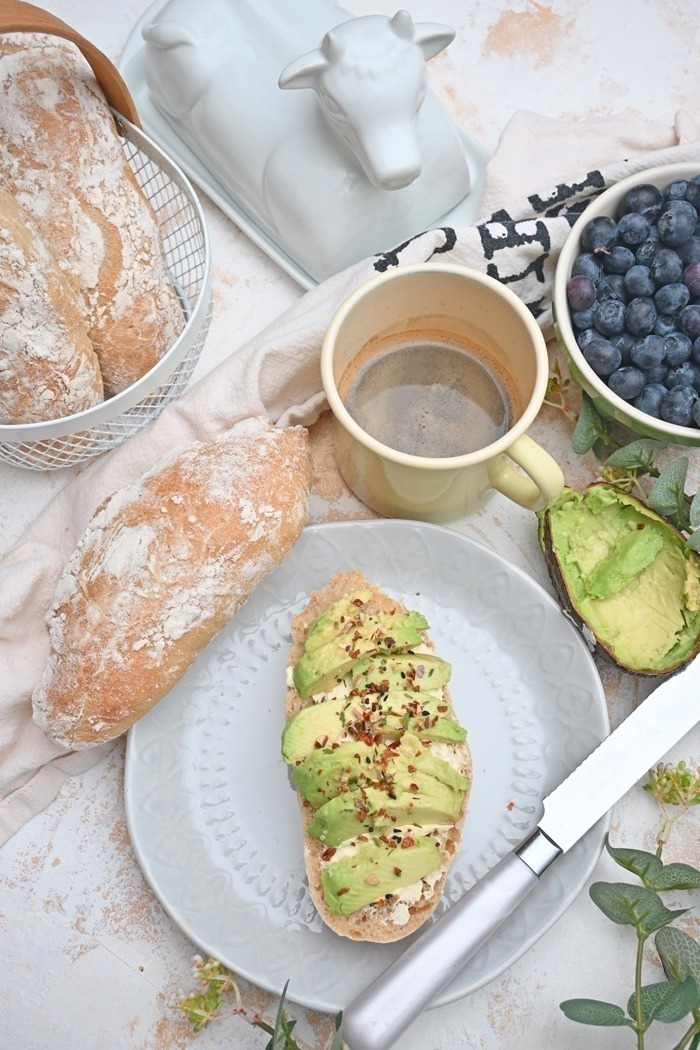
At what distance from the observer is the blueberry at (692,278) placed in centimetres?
122

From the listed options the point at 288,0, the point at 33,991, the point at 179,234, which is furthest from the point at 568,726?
the point at 288,0

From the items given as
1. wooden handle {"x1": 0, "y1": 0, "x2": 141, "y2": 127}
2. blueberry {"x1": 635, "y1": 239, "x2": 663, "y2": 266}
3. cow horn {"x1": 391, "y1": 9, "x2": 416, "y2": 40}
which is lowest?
blueberry {"x1": 635, "y1": 239, "x2": 663, "y2": 266}

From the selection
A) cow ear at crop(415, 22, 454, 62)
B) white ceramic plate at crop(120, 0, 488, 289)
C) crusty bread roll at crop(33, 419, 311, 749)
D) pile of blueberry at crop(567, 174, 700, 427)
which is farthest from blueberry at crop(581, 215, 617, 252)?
crusty bread roll at crop(33, 419, 311, 749)

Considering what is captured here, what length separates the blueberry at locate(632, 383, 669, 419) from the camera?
1236 millimetres

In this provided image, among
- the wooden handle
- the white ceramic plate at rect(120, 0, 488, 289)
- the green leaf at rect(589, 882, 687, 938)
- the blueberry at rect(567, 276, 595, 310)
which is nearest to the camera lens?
the wooden handle

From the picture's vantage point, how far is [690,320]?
122 cm

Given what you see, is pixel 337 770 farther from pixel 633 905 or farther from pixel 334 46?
pixel 334 46

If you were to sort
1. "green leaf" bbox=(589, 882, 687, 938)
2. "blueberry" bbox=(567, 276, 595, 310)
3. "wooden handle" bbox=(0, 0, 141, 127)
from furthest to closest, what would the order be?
"blueberry" bbox=(567, 276, 595, 310) → "green leaf" bbox=(589, 882, 687, 938) → "wooden handle" bbox=(0, 0, 141, 127)

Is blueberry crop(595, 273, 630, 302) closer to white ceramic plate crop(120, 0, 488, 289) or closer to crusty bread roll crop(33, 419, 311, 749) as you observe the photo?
white ceramic plate crop(120, 0, 488, 289)

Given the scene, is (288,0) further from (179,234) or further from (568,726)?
(568,726)

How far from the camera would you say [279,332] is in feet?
4.36

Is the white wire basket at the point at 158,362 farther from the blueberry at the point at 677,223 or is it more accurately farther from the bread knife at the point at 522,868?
the bread knife at the point at 522,868

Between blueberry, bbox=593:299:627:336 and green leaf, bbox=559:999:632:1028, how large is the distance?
889 mm

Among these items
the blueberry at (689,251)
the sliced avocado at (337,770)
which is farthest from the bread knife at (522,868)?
the blueberry at (689,251)
